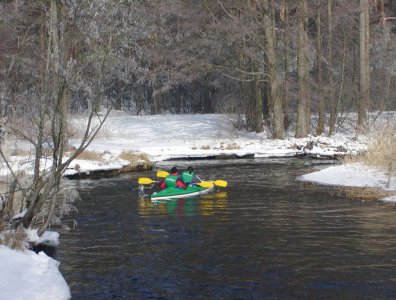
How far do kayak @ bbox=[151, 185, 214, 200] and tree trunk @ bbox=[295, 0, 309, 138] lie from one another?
1552 centimetres

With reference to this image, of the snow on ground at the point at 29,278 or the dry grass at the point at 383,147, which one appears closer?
the snow on ground at the point at 29,278

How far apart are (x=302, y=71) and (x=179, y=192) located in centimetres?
1675

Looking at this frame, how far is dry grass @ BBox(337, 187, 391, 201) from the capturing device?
16.1 meters

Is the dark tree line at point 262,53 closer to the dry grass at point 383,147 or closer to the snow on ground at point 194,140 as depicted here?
the snow on ground at point 194,140

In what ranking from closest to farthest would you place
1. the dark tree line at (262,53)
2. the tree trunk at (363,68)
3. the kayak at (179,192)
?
the kayak at (179,192) → the dark tree line at (262,53) → the tree trunk at (363,68)

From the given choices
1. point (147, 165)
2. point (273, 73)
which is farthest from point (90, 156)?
point (273, 73)

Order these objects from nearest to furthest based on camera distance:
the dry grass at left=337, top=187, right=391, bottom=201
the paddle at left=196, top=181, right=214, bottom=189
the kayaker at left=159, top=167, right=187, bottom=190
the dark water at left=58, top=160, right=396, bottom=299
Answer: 1. the dark water at left=58, top=160, right=396, bottom=299
2. the dry grass at left=337, top=187, right=391, bottom=201
3. the kayaker at left=159, top=167, right=187, bottom=190
4. the paddle at left=196, top=181, right=214, bottom=189

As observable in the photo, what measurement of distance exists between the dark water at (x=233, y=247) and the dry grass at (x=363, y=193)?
1.33 ft

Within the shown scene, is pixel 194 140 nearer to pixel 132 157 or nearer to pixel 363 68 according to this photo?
pixel 132 157

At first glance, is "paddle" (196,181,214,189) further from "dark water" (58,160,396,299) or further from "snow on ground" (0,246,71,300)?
"snow on ground" (0,246,71,300)

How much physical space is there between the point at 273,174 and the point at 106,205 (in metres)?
7.75

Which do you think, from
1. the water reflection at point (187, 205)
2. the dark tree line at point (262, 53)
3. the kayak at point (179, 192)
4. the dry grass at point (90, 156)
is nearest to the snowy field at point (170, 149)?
the dry grass at point (90, 156)

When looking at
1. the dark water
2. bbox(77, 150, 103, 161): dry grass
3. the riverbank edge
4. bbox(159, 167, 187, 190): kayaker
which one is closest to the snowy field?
the riverbank edge

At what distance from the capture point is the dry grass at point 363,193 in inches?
634
